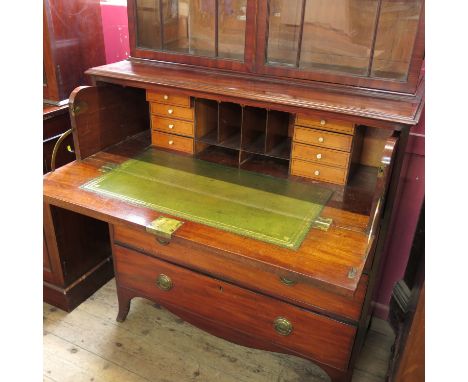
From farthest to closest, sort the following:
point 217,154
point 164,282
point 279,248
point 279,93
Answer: point 217,154, point 164,282, point 279,93, point 279,248

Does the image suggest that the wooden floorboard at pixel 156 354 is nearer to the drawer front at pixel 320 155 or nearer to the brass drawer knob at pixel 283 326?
the brass drawer knob at pixel 283 326

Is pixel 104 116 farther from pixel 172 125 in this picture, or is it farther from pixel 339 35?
pixel 339 35

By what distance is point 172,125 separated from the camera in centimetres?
179

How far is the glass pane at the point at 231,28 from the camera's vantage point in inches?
61.4

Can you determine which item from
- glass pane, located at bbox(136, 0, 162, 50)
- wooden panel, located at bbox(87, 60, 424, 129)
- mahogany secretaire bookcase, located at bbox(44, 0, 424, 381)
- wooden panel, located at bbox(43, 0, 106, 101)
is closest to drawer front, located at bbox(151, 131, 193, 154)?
mahogany secretaire bookcase, located at bbox(44, 0, 424, 381)

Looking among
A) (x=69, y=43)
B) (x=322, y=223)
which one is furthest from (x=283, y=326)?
(x=69, y=43)

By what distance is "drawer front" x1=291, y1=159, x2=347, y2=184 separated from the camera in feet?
5.10

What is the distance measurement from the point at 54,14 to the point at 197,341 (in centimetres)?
166

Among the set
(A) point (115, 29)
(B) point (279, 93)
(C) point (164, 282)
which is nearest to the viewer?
(B) point (279, 93)

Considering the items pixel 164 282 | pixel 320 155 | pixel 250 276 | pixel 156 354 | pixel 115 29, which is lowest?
pixel 156 354

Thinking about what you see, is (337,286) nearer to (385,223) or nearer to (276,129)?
(385,223)

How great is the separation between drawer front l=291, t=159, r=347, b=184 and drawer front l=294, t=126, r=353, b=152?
0.09m

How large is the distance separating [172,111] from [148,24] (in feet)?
1.26

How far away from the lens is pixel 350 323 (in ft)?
4.61
